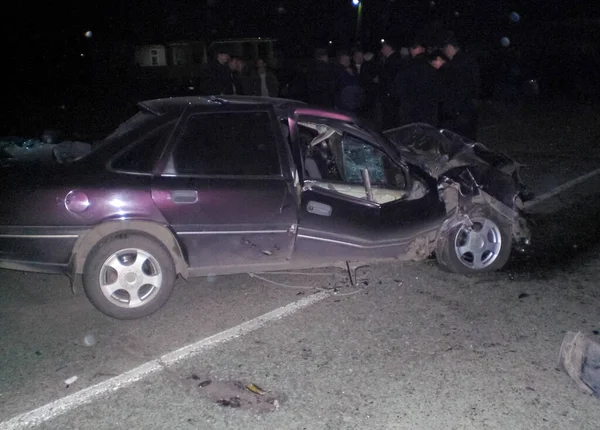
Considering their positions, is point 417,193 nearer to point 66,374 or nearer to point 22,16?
point 66,374

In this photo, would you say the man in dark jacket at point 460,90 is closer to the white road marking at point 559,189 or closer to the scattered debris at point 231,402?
the white road marking at point 559,189

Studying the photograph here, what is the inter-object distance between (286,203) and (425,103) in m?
4.21

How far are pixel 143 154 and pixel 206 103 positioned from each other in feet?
2.19

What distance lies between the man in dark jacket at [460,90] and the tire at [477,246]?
306 cm

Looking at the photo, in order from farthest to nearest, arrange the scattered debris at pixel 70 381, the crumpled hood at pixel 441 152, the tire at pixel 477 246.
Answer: the crumpled hood at pixel 441 152 → the tire at pixel 477 246 → the scattered debris at pixel 70 381

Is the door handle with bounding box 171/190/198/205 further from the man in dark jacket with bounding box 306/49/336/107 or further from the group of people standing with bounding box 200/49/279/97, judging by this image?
the man in dark jacket with bounding box 306/49/336/107

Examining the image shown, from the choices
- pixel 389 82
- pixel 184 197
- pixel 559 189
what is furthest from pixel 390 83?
pixel 184 197

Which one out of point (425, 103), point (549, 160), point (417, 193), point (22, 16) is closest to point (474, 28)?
point (22, 16)

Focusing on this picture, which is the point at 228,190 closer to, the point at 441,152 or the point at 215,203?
the point at 215,203

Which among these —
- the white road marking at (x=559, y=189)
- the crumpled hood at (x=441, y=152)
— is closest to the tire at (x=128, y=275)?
the crumpled hood at (x=441, y=152)

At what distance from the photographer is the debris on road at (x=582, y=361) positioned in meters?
3.95

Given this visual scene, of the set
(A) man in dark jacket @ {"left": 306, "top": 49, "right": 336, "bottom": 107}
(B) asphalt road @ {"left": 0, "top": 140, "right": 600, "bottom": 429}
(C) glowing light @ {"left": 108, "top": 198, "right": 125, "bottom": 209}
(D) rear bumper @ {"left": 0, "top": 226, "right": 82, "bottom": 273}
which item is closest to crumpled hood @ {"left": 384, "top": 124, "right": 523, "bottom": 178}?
(B) asphalt road @ {"left": 0, "top": 140, "right": 600, "bottom": 429}

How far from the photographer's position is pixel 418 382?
410 cm

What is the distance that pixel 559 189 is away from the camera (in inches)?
376
